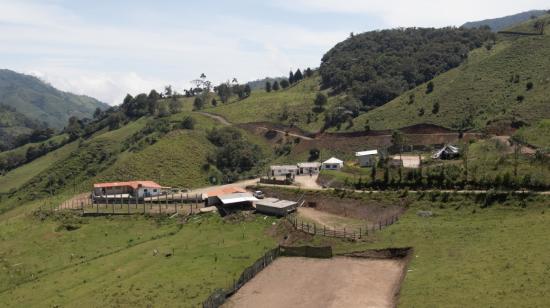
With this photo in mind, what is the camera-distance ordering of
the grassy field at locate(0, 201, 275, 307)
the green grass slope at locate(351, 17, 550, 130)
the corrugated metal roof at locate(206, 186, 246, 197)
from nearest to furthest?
the grassy field at locate(0, 201, 275, 307)
the corrugated metal roof at locate(206, 186, 246, 197)
the green grass slope at locate(351, 17, 550, 130)

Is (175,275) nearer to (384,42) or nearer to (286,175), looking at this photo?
(286,175)

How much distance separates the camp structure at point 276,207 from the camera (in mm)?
68938

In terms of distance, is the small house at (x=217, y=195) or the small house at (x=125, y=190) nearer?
the small house at (x=217, y=195)

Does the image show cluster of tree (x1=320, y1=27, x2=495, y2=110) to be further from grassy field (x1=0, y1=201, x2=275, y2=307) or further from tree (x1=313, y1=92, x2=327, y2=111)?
grassy field (x1=0, y1=201, x2=275, y2=307)

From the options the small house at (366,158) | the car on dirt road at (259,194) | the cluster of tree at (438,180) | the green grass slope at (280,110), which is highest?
the green grass slope at (280,110)

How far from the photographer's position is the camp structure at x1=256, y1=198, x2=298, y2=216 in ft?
226

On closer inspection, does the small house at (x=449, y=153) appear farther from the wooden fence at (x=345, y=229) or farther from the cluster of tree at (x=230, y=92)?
the cluster of tree at (x=230, y=92)

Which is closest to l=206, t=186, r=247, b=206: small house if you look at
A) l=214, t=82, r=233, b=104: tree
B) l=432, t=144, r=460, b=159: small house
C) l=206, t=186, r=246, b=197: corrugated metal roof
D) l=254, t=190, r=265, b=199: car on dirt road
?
l=206, t=186, r=246, b=197: corrugated metal roof

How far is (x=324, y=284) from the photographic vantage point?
46.5 meters

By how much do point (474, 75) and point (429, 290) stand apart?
309 feet

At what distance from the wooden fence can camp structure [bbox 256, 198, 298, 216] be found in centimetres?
453

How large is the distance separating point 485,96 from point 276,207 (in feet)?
209

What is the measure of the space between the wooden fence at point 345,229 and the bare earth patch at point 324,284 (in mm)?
5392

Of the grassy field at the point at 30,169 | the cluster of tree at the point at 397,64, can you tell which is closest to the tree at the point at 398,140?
the cluster of tree at the point at 397,64
